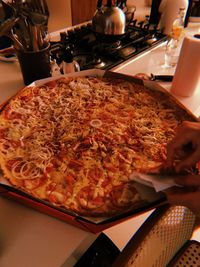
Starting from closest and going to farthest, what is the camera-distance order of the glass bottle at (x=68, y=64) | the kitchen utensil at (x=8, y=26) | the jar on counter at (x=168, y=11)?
1. the kitchen utensil at (x=8, y=26)
2. the glass bottle at (x=68, y=64)
3. the jar on counter at (x=168, y=11)

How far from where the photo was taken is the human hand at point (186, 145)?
59cm

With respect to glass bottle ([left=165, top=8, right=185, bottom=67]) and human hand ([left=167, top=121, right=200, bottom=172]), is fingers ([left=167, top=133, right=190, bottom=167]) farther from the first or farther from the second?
glass bottle ([left=165, top=8, right=185, bottom=67])

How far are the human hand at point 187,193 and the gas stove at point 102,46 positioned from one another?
→ 0.76 m

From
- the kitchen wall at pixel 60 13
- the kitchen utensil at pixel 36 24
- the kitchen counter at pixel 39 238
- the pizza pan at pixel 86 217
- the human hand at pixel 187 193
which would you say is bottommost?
the kitchen wall at pixel 60 13

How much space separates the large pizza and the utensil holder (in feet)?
0.18

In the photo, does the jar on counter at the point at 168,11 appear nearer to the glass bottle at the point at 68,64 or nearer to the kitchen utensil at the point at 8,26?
the glass bottle at the point at 68,64

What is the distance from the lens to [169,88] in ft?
3.50

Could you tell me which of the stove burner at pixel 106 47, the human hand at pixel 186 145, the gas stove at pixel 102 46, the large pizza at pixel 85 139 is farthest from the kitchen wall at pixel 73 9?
the human hand at pixel 186 145

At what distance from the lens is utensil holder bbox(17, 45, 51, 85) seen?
2.99ft

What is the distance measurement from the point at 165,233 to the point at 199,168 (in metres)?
0.22

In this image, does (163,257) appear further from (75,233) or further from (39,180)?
(39,180)

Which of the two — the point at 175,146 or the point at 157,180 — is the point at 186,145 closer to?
the point at 175,146

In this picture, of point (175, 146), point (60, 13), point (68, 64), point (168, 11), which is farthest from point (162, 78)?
point (60, 13)

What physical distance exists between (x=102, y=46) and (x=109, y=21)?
13 centimetres
